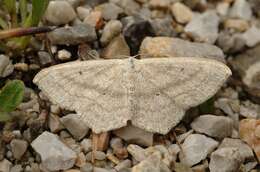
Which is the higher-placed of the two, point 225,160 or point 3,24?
point 3,24

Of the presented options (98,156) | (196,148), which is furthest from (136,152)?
(196,148)

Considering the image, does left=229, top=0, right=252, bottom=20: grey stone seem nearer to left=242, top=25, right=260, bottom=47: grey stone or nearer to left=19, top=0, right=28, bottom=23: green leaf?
left=242, top=25, right=260, bottom=47: grey stone

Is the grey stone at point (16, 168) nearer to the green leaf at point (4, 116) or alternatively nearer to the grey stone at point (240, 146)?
the green leaf at point (4, 116)

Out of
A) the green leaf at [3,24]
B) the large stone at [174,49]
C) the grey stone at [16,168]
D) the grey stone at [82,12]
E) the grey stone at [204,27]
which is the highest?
the green leaf at [3,24]

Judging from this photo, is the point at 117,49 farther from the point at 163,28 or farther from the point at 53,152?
the point at 53,152

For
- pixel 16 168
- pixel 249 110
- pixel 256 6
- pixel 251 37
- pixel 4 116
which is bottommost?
pixel 16 168

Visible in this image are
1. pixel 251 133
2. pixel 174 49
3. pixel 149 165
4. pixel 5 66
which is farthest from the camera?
pixel 174 49

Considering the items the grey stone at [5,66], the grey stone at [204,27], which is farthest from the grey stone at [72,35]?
the grey stone at [204,27]

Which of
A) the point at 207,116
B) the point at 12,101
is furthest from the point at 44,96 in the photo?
the point at 207,116
